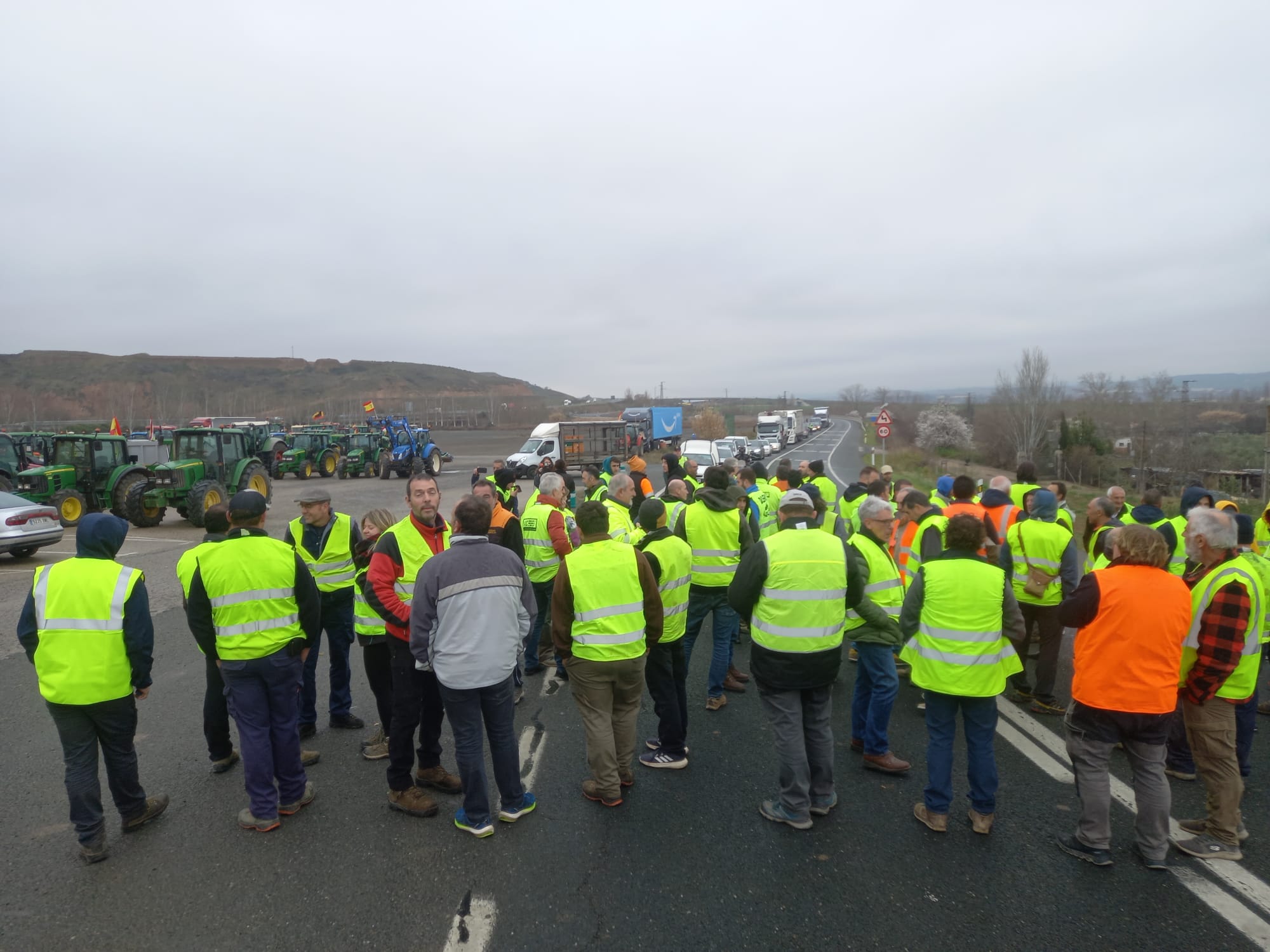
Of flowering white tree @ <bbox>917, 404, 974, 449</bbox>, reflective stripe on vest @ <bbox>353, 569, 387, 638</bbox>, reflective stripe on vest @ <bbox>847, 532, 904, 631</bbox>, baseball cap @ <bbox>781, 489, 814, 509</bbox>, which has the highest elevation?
baseball cap @ <bbox>781, 489, 814, 509</bbox>

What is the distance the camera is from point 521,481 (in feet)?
96.4

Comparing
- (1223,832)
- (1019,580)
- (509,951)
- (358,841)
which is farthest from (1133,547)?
(358,841)

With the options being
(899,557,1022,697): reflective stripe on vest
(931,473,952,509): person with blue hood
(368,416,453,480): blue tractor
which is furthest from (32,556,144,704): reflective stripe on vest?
(368,416,453,480): blue tractor

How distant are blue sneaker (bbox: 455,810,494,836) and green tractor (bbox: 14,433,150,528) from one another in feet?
51.9

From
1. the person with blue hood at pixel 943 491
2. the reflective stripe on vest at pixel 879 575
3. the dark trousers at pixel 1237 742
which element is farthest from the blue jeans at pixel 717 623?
the person with blue hood at pixel 943 491

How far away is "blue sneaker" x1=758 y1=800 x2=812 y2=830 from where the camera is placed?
12.8 feet

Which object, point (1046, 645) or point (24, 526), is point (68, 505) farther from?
point (1046, 645)

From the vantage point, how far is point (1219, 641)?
3.63 metres

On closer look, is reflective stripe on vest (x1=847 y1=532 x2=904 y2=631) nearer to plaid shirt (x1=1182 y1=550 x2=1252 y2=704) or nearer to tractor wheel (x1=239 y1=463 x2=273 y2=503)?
plaid shirt (x1=1182 y1=550 x2=1252 y2=704)

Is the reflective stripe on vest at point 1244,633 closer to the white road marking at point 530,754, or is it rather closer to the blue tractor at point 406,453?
the white road marking at point 530,754

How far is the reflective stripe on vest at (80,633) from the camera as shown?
12.0 ft

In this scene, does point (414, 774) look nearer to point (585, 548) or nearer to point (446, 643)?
point (446, 643)

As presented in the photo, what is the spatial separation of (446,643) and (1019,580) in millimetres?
4615

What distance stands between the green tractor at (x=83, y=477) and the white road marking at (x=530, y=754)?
595 inches
